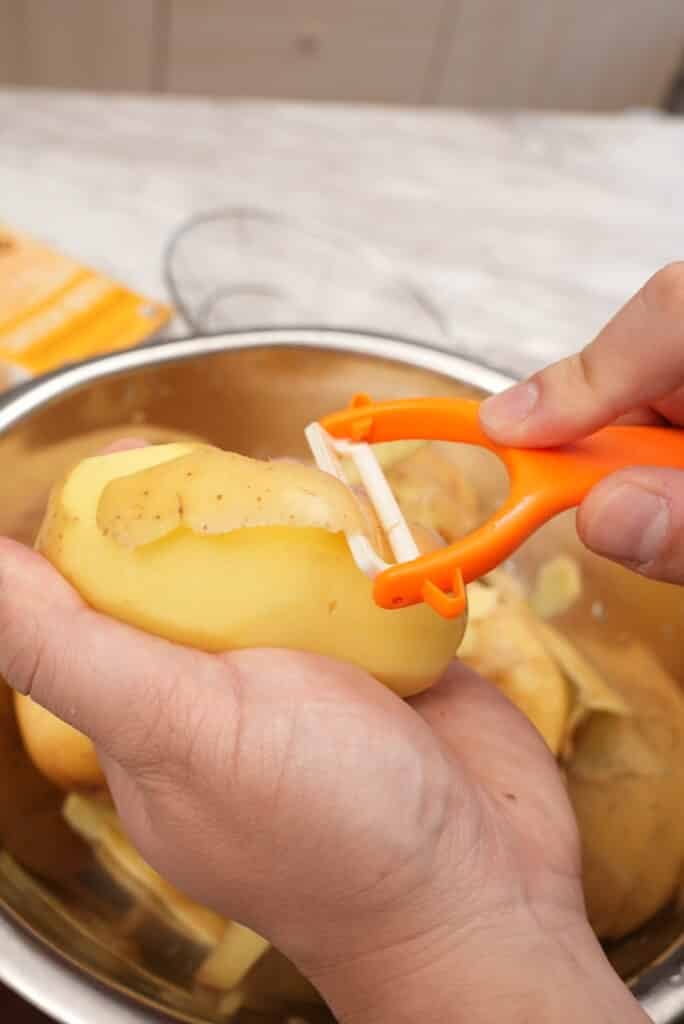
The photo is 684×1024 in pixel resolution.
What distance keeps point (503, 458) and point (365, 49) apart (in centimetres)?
181

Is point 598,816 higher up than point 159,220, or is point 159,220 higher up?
point 159,220

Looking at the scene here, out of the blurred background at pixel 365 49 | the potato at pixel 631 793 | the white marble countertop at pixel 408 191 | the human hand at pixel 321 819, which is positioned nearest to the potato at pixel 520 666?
the potato at pixel 631 793

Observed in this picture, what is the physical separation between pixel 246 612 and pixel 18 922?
0.58 ft

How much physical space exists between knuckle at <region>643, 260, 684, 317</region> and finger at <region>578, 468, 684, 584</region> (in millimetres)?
85

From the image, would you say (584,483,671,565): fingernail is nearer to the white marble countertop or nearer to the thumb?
the thumb

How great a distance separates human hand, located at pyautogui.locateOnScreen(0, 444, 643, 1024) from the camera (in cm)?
38

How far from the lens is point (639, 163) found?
1.26 metres

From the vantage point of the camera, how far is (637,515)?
396 millimetres

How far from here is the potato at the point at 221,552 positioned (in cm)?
39

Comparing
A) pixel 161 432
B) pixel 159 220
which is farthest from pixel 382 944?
pixel 159 220

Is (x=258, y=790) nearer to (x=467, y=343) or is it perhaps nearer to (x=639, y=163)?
(x=467, y=343)

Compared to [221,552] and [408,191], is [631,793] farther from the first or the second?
[408,191]

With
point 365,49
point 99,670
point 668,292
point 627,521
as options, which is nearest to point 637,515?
point 627,521

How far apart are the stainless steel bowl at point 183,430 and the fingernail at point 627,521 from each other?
0.21 metres
